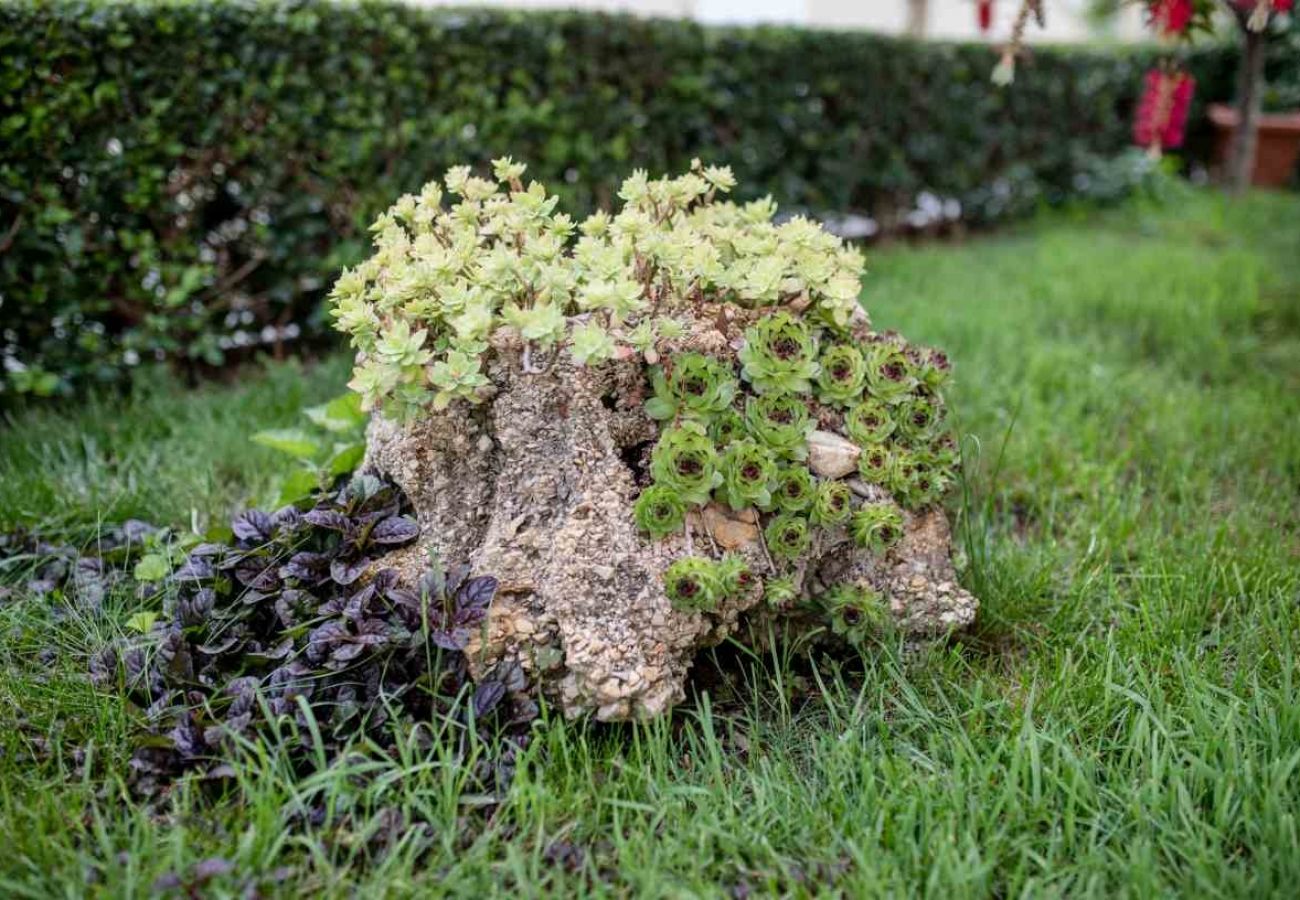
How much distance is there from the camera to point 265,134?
4.18m

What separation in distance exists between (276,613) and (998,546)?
1813 mm

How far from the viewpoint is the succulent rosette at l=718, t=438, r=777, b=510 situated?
215 cm

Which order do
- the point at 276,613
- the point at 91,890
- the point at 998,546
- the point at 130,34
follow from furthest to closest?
the point at 130,34 → the point at 998,546 → the point at 276,613 → the point at 91,890

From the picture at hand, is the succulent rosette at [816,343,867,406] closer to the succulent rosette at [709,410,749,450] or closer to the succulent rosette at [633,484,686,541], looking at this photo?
the succulent rosette at [709,410,749,450]

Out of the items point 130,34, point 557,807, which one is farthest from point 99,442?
point 557,807

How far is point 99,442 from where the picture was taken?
3531 mm

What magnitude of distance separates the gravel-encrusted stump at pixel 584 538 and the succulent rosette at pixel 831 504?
4.5 inches

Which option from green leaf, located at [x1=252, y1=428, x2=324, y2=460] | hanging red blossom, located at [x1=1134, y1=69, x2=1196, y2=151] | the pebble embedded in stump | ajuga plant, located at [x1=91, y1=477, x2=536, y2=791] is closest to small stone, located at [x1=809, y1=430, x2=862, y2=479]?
the pebble embedded in stump

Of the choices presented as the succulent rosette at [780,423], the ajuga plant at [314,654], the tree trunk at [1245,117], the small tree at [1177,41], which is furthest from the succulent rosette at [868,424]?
the tree trunk at [1245,117]

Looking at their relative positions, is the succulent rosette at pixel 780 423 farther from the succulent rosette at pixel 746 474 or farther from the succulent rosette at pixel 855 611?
the succulent rosette at pixel 855 611

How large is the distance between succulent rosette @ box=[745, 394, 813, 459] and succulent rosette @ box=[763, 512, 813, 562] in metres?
0.14

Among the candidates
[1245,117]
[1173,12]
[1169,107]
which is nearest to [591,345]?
[1173,12]

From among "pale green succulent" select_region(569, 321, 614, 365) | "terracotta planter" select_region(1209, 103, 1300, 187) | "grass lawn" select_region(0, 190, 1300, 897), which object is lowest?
"grass lawn" select_region(0, 190, 1300, 897)

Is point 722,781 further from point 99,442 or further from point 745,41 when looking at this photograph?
point 745,41
